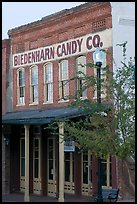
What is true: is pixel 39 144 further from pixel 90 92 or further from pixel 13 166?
pixel 90 92

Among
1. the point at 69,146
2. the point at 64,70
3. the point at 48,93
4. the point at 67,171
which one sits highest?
the point at 64,70

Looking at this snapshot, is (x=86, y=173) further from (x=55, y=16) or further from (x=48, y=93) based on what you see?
(x=55, y=16)

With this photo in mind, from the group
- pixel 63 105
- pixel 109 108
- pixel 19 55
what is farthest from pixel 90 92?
pixel 109 108

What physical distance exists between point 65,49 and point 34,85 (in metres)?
3.00

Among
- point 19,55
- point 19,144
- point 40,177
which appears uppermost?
point 19,55

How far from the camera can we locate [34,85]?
23.7 metres

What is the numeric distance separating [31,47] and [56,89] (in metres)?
3.11

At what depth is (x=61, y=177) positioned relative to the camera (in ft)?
56.8

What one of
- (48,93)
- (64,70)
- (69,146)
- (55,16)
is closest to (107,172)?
(69,146)

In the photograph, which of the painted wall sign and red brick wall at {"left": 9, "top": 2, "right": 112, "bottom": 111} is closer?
the painted wall sign

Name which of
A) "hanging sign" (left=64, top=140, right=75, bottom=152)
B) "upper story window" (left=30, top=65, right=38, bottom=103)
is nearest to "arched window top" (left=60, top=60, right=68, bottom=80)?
"upper story window" (left=30, top=65, right=38, bottom=103)

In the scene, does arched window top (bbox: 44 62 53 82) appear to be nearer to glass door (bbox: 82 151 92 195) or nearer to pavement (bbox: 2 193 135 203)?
glass door (bbox: 82 151 92 195)

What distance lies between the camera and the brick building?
19.7 meters

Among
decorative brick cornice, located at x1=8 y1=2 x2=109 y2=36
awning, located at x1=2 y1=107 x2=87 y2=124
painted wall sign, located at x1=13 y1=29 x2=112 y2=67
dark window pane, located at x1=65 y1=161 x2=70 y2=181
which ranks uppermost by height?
decorative brick cornice, located at x1=8 y1=2 x2=109 y2=36
